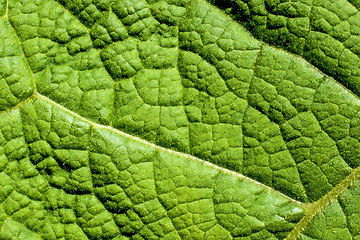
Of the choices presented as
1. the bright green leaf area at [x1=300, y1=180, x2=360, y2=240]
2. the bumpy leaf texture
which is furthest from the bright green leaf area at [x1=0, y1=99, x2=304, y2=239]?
the bright green leaf area at [x1=300, y1=180, x2=360, y2=240]

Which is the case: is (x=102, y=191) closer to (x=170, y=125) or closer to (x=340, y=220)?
(x=170, y=125)

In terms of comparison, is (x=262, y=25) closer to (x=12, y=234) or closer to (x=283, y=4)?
(x=283, y=4)

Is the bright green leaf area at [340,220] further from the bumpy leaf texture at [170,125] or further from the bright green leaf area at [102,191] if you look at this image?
the bright green leaf area at [102,191]

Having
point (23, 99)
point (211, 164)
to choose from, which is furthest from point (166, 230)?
point (23, 99)

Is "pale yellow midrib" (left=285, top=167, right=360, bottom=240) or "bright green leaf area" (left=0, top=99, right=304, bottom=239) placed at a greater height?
"pale yellow midrib" (left=285, top=167, right=360, bottom=240)

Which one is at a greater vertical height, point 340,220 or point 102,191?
point 340,220

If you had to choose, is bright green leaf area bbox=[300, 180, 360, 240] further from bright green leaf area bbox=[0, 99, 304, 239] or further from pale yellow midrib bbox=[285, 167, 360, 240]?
bright green leaf area bbox=[0, 99, 304, 239]

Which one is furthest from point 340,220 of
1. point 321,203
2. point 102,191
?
point 102,191

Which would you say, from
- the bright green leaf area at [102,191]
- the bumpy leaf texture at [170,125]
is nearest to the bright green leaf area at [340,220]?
the bumpy leaf texture at [170,125]
